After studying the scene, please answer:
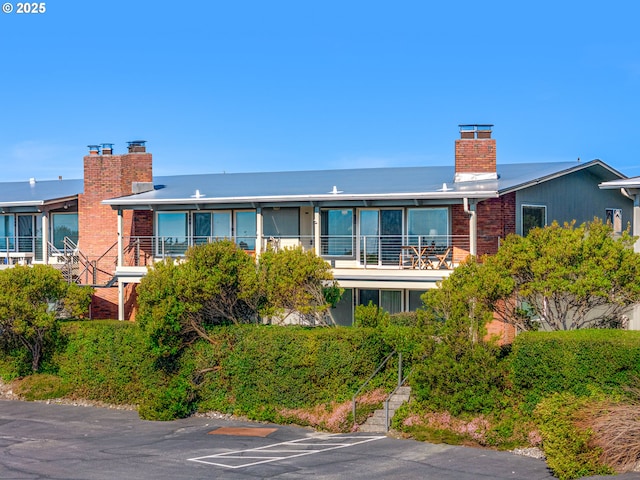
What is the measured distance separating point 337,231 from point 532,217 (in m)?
6.65

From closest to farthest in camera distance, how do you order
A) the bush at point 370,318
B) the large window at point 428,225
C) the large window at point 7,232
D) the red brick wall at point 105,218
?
the bush at point 370,318 → the large window at point 428,225 → the red brick wall at point 105,218 → the large window at point 7,232

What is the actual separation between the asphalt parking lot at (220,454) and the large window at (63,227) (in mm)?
12957

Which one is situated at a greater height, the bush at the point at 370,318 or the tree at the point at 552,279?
the tree at the point at 552,279

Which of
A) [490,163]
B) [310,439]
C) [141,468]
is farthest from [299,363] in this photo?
[490,163]

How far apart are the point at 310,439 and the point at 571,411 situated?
21.1ft

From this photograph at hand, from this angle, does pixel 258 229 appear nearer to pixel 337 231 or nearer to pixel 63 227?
pixel 337 231

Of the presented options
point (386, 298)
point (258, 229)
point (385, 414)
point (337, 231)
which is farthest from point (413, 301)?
point (385, 414)

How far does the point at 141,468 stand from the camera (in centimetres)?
2005

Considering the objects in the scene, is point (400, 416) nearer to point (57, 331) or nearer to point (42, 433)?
point (42, 433)

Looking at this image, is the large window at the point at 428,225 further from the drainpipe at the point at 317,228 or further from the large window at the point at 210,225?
the large window at the point at 210,225

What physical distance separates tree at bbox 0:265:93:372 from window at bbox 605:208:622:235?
19107 mm

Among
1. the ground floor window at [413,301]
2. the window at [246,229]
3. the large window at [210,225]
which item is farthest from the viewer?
the large window at [210,225]

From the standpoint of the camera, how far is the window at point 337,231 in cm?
3262

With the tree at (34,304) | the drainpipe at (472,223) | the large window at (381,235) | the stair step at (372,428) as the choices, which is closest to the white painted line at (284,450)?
the stair step at (372,428)
